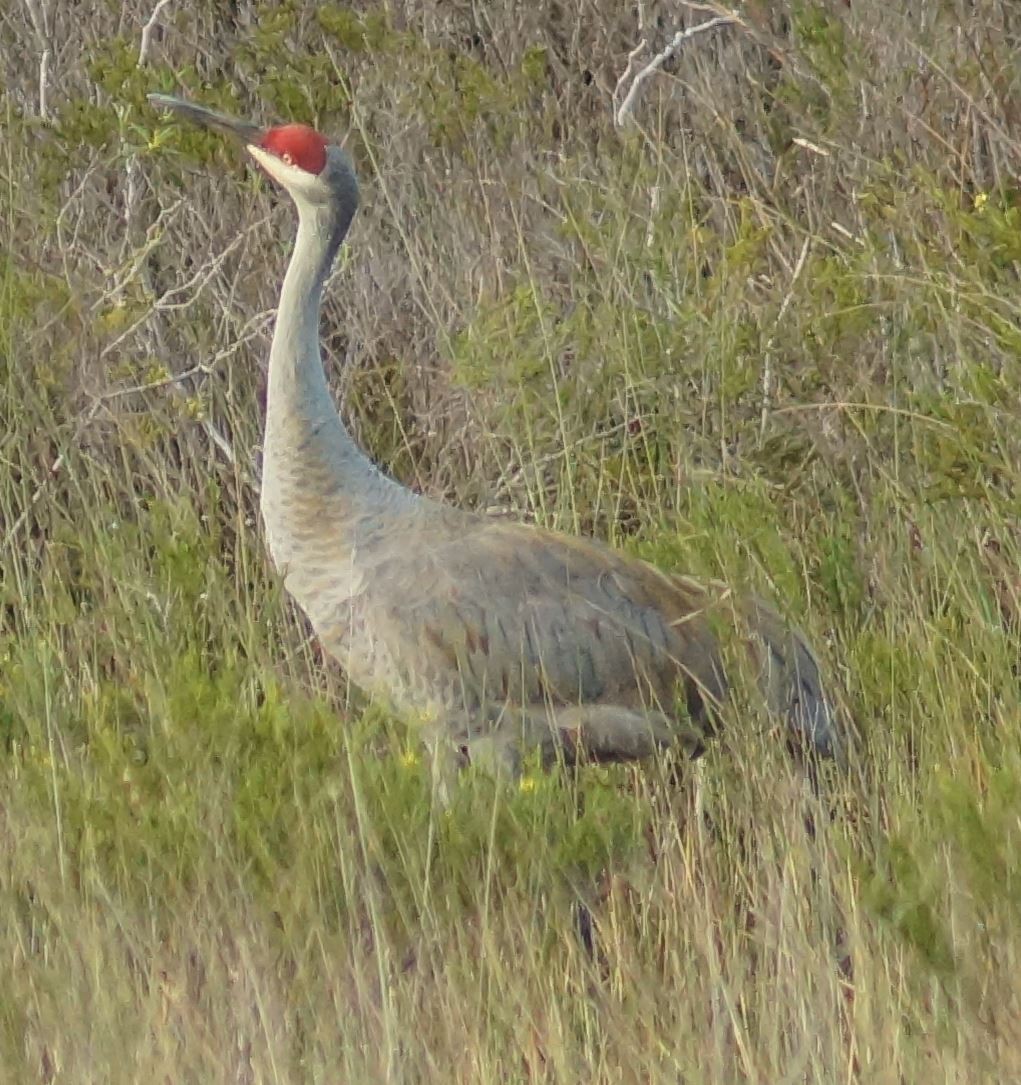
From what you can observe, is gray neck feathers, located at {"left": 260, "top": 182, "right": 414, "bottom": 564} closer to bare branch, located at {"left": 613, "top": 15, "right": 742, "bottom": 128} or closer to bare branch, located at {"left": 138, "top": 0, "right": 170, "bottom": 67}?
bare branch, located at {"left": 613, "top": 15, "right": 742, "bottom": 128}

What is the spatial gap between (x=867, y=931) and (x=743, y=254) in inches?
78.8

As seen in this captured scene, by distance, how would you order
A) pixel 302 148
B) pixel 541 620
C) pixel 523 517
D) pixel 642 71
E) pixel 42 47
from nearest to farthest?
pixel 541 620
pixel 302 148
pixel 523 517
pixel 642 71
pixel 42 47

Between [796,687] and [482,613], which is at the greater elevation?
[482,613]

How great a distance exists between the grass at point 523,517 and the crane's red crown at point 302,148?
59 cm

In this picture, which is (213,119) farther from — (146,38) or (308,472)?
(146,38)

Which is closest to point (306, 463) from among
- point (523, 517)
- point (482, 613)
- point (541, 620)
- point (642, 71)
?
point (482, 613)

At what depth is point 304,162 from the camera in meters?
4.78

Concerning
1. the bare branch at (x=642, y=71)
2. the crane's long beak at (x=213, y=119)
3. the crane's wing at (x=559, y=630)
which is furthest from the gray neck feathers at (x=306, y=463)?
the bare branch at (x=642, y=71)

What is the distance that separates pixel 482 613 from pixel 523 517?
101cm

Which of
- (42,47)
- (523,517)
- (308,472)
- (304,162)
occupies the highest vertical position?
(304,162)

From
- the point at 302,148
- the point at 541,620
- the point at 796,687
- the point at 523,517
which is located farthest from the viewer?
the point at 523,517

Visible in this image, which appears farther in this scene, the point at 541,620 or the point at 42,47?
the point at 42,47

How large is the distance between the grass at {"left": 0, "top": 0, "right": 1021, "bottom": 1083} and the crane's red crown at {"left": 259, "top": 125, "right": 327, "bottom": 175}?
0.59m

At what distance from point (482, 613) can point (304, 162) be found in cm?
106
